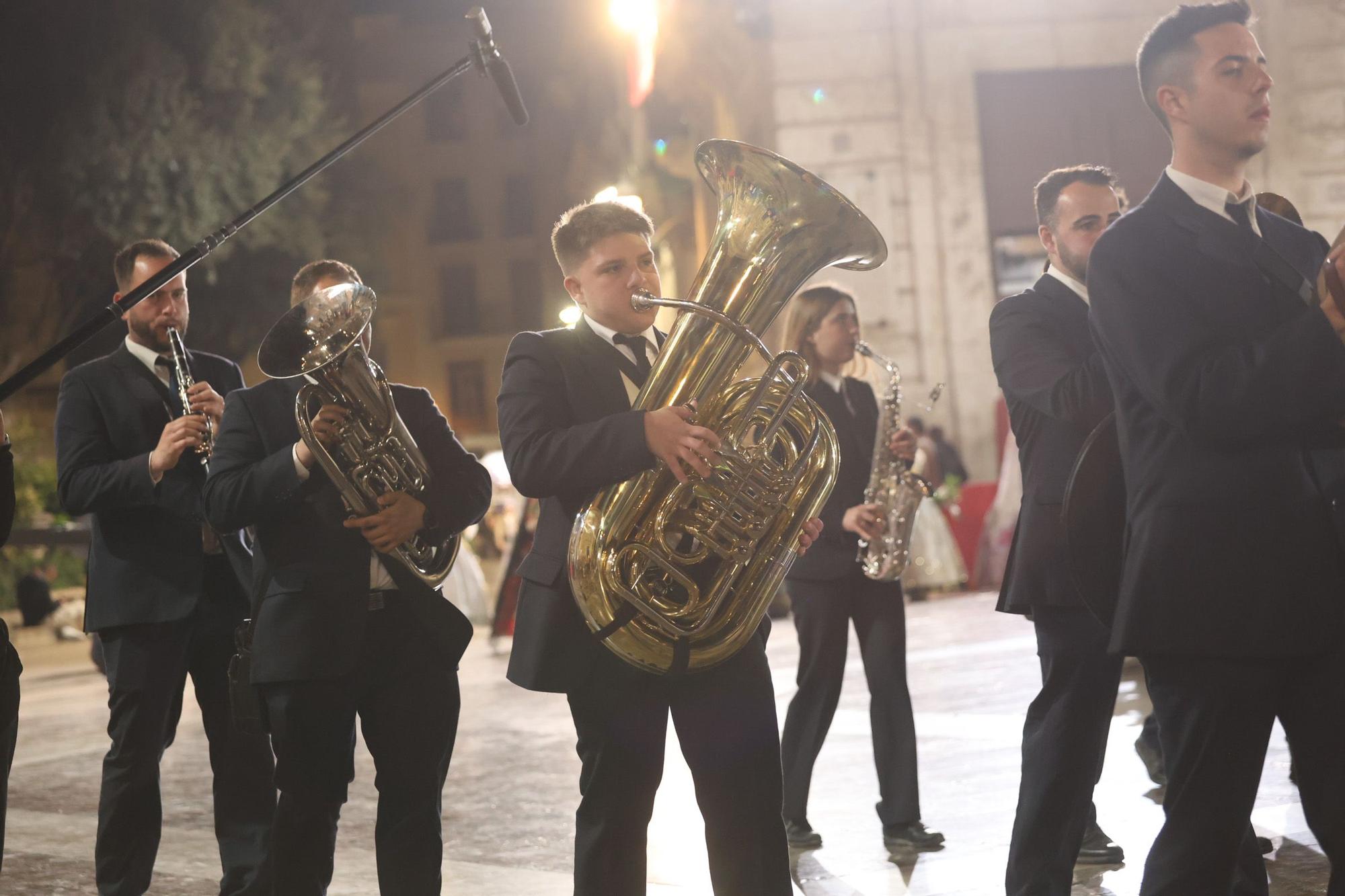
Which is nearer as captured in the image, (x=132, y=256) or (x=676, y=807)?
(x=132, y=256)

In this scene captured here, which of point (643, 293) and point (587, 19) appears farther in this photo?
point (587, 19)

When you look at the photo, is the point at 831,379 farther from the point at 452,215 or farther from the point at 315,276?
the point at 452,215

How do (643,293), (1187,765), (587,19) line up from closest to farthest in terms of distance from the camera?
(1187,765)
(643,293)
(587,19)

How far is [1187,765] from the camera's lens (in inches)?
108

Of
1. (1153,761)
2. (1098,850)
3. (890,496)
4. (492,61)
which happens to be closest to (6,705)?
(492,61)

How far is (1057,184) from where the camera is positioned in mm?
4535

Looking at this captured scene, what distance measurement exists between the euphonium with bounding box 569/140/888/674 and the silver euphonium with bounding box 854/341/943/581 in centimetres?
228

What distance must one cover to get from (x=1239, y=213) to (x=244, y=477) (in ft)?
8.33

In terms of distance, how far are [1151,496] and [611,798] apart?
4.79ft

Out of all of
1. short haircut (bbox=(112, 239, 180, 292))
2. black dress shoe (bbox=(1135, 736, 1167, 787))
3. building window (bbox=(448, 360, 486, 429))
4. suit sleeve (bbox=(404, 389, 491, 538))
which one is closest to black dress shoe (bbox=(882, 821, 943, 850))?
black dress shoe (bbox=(1135, 736, 1167, 787))

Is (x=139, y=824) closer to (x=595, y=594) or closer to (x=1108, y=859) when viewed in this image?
(x=595, y=594)

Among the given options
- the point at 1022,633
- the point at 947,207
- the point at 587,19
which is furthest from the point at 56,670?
the point at 587,19

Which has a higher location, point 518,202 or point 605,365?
point 518,202

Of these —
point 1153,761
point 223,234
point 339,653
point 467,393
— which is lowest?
point 1153,761
